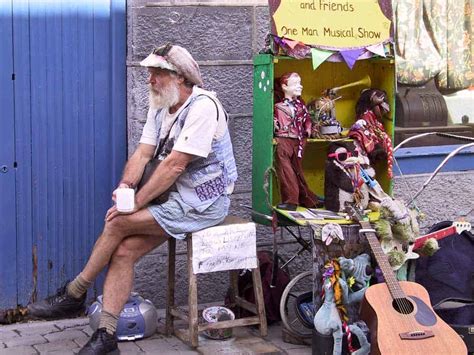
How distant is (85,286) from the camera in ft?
17.2

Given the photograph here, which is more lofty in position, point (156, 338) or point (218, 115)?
point (218, 115)

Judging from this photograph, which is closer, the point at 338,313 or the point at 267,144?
the point at 338,313

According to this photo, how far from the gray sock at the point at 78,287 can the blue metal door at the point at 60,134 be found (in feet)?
1.93

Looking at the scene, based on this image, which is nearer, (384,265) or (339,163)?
(384,265)

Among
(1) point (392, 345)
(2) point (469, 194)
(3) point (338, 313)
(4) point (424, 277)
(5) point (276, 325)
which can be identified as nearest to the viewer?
(1) point (392, 345)

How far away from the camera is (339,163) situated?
18.1ft

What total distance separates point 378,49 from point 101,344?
95.6 inches

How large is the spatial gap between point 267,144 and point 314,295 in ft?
3.10

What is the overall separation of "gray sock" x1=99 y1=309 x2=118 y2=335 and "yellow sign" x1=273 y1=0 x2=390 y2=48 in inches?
74.2

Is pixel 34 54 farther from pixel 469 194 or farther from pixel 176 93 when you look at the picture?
pixel 469 194

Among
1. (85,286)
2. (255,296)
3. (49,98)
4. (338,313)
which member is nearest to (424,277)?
(338,313)

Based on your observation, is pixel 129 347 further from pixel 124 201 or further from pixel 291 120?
pixel 291 120

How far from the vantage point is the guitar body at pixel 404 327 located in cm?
473

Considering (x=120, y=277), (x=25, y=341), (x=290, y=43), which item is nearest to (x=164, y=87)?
(x=290, y=43)
